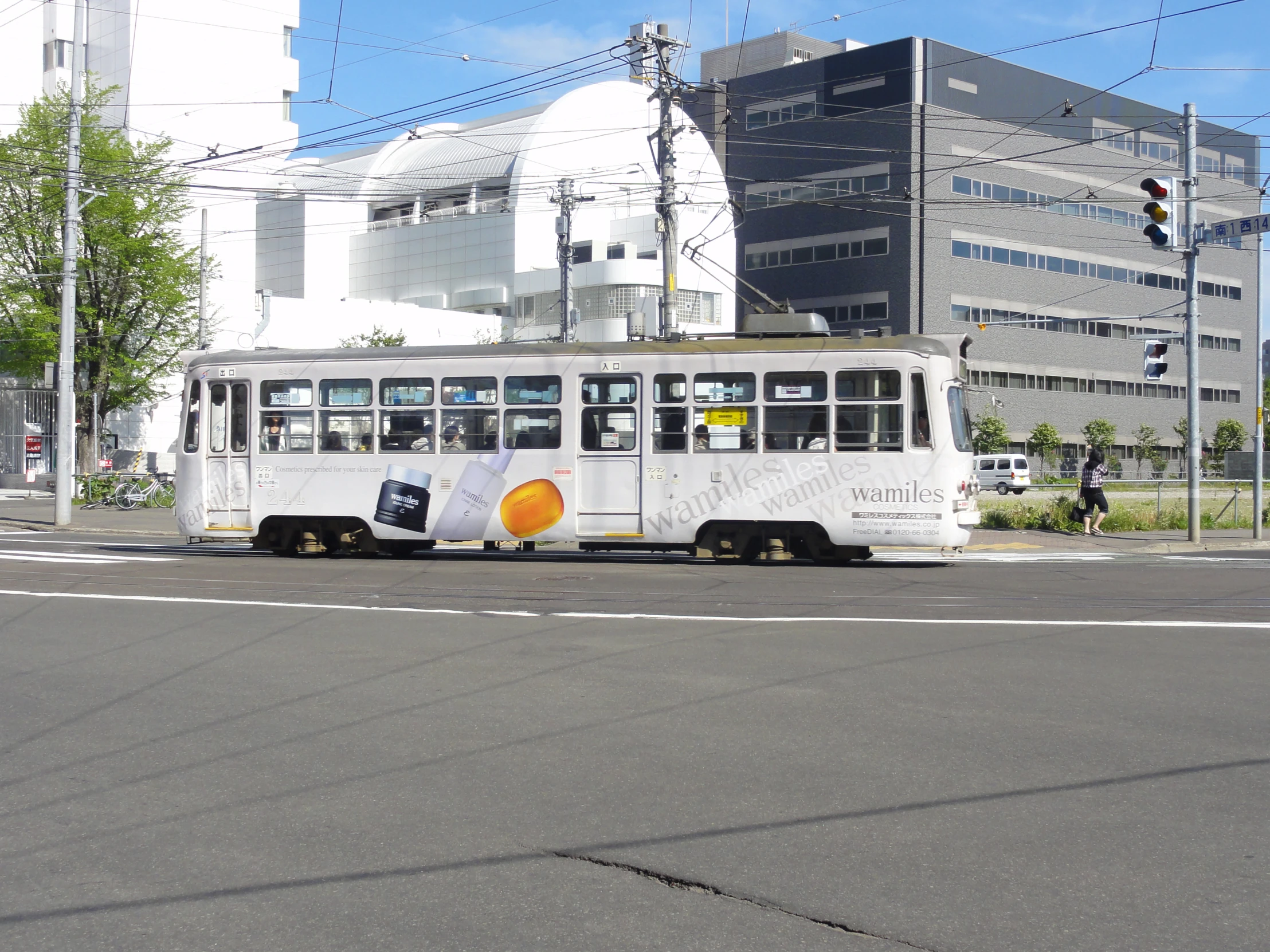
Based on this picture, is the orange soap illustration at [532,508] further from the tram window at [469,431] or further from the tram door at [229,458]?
the tram door at [229,458]

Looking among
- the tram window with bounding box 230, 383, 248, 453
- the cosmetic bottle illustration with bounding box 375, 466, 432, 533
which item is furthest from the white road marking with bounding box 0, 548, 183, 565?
the cosmetic bottle illustration with bounding box 375, 466, 432, 533

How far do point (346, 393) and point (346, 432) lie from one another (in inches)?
24.1

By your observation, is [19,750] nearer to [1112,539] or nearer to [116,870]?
[116,870]

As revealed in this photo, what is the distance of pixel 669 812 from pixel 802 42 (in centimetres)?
9440

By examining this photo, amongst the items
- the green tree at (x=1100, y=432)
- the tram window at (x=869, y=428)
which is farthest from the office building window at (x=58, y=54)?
the green tree at (x=1100, y=432)

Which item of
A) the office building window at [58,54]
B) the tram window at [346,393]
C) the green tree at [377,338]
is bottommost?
the tram window at [346,393]

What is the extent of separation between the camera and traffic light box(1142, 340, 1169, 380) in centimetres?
2252

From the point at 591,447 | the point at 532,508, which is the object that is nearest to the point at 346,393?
the point at 532,508

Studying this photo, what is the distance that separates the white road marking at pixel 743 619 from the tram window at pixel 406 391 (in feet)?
19.5

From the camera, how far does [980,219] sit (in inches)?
2712

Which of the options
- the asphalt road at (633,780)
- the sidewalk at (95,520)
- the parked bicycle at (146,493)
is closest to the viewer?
the asphalt road at (633,780)

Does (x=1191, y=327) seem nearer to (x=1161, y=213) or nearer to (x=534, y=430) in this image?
(x=1161, y=213)

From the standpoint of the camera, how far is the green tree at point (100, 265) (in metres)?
42.8

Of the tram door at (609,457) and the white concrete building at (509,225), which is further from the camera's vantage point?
the white concrete building at (509,225)
